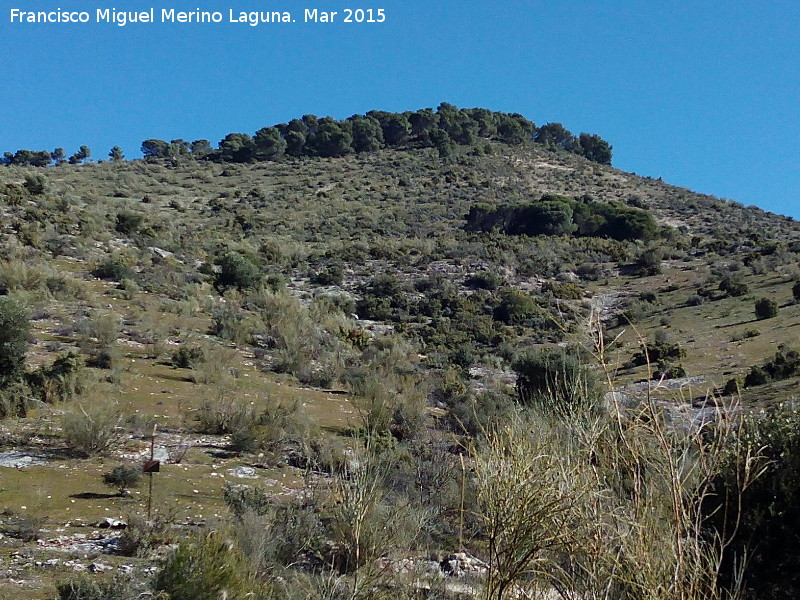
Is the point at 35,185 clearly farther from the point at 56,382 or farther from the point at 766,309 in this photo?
the point at 766,309

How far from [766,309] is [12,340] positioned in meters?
22.1

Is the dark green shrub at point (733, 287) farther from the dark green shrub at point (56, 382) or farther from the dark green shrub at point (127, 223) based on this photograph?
the dark green shrub at point (56, 382)

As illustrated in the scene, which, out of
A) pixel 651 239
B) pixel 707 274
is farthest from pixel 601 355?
pixel 651 239

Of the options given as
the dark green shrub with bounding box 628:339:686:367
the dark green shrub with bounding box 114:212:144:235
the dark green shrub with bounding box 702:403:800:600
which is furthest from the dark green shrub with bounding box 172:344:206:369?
the dark green shrub with bounding box 114:212:144:235

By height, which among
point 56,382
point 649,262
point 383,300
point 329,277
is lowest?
point 56,382

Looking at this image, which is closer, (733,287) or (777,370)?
(777,370)

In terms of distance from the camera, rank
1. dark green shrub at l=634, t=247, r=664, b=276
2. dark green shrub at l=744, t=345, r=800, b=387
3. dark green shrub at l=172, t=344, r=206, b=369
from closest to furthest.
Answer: dark green shrub at l=172, t=344, r=206, b=369, dark green shrub at l=744, t=345, r=800, b=387, dark green shrub at l=634, t=247, r=664, b=276

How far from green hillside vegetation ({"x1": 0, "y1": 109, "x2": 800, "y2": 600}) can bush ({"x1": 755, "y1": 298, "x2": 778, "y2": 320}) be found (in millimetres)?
155

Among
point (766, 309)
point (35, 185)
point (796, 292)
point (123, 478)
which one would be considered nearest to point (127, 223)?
point (35, 185)

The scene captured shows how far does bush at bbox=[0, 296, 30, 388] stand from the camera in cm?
1018

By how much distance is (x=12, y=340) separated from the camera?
10461 mm

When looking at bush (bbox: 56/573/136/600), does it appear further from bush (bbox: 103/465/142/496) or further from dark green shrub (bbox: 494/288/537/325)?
dark green shrub (bbox: 494/288/537/325)

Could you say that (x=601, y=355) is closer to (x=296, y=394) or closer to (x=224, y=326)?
Answer: (x=296, y=394)

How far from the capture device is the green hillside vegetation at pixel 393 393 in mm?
3416
